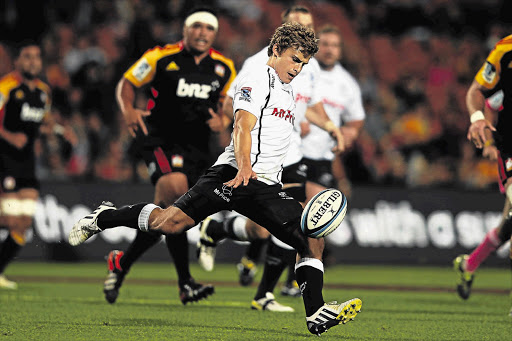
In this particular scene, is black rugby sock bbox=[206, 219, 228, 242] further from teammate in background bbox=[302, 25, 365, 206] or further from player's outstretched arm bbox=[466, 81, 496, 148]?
player's outstretched arm bbox=[466, 81, 496, 148]

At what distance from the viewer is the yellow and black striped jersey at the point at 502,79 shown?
789 centimetres

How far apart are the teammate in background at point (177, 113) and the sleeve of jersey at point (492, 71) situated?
97.3 inches

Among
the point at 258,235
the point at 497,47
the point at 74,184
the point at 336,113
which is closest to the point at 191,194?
the point at 258,235

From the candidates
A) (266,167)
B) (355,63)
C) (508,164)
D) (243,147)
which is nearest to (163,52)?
(266,167)

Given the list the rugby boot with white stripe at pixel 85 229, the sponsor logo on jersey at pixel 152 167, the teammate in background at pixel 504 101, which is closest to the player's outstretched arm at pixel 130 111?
the sponsor logo on jersey at pixel 152 167

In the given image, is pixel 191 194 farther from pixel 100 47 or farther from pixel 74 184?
pixel 100 47

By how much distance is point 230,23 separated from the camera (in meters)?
19.9

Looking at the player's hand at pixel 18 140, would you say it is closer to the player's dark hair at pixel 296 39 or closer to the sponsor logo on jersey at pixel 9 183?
the sponsor logo on jersey at pixel 9 183

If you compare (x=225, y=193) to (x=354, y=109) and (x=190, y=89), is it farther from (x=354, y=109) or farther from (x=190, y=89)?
(x=354, y=109)

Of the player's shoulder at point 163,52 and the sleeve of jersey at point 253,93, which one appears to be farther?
the player's shoulder at point 163,52

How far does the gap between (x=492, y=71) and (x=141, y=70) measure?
11.1 ft

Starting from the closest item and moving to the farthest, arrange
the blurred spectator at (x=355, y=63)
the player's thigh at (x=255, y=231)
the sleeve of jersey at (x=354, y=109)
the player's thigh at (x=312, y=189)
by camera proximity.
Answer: the player's thigh at (x=255, y=231) < the player's thigh at (x=312, y=189) < the sleeve of jersey at (x=354, y=109) < the blurred spectator at (x=355, y=63)

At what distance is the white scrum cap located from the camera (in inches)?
334

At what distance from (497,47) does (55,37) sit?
1182 cm
